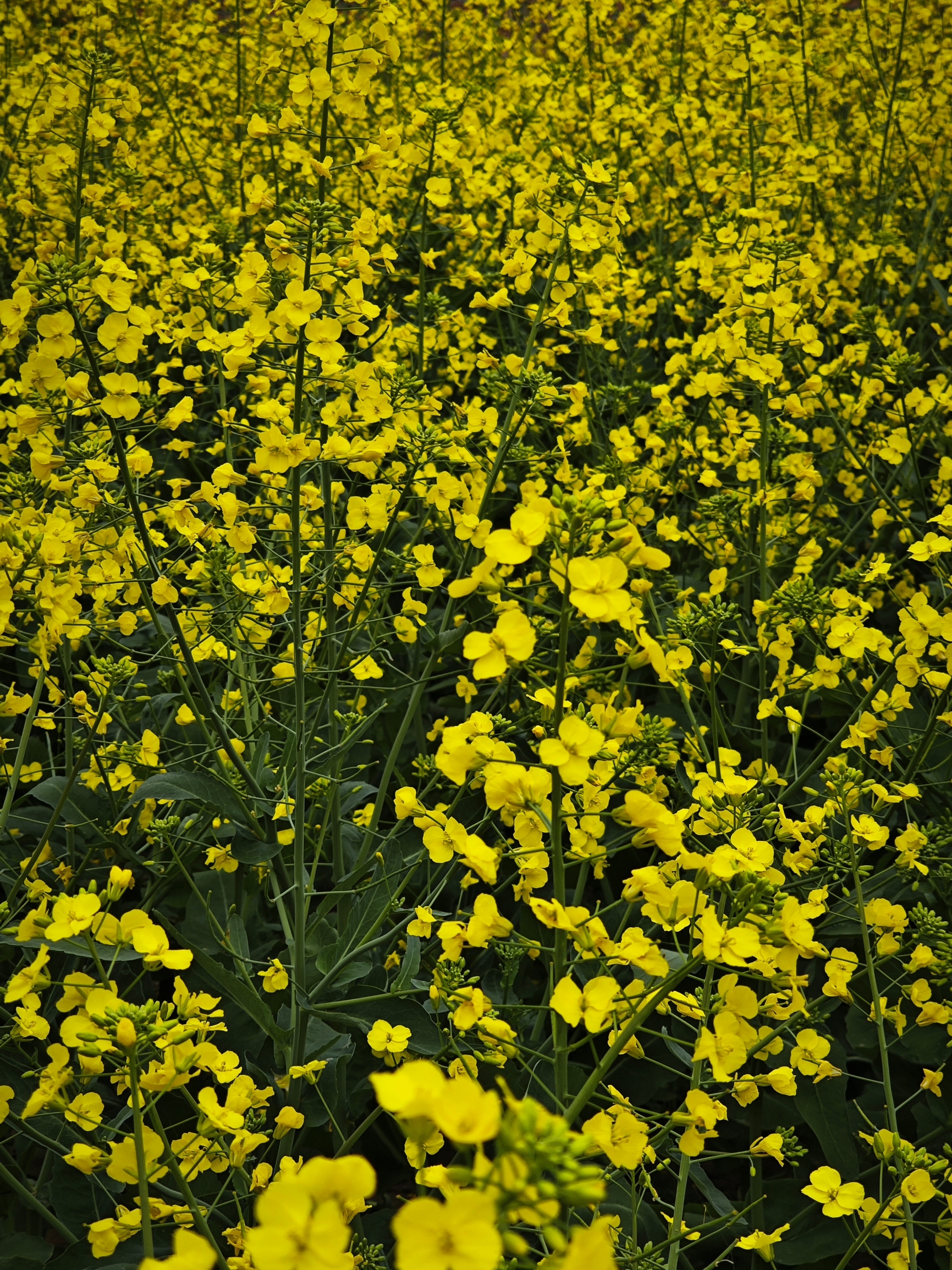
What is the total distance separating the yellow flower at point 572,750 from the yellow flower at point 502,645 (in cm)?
11

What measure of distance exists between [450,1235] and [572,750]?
2.19ft

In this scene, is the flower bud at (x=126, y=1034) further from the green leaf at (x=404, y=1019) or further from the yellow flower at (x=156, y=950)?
the green leaf at (x=404, y=1019)

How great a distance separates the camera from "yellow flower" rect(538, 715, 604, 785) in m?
1.38

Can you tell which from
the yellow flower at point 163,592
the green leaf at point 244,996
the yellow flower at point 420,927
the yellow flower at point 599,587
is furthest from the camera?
the yellow flower at point 163,592

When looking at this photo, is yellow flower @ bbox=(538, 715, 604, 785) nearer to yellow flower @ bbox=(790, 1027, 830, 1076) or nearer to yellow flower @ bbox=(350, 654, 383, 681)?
yellow flower @ bbox=(790, 1027, 830, 1076)

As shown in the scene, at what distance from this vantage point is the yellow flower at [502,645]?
1428 millimetres

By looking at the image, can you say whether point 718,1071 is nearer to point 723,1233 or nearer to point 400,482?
point 723,1233

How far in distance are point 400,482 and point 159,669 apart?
2.75 feet

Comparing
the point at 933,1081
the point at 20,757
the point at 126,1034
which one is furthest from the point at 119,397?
the point at 933,1081

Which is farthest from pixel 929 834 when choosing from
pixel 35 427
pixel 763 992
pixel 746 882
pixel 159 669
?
pixel 35 427

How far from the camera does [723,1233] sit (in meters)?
2.72

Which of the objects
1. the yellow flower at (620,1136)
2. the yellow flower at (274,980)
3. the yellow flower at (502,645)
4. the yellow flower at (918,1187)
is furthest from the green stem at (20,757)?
the yellow flower at (918,1187)

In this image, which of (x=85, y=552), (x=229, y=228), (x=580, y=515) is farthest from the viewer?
(x=229, y=228)

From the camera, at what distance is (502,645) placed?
1461 mm
